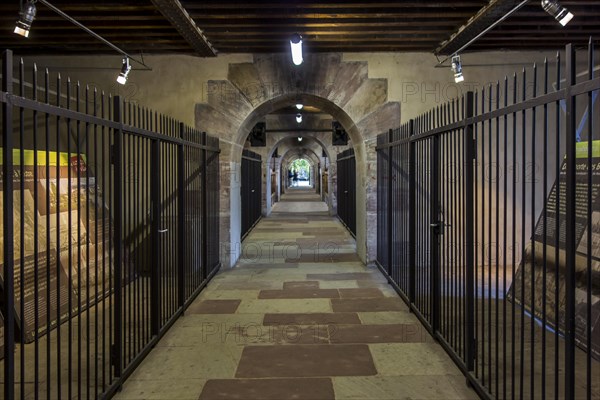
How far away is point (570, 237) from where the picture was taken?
2.09m

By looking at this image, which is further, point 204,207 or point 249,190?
point 249,190

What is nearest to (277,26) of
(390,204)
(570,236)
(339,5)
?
(339,5)

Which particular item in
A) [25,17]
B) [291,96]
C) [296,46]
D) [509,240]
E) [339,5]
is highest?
[339,5]

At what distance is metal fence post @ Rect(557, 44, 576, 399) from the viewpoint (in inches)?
80.0

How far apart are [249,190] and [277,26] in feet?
20.6

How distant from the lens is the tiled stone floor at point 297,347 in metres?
3.29

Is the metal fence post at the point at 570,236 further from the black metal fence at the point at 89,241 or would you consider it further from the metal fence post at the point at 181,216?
the metal fence post at the point at 181,216

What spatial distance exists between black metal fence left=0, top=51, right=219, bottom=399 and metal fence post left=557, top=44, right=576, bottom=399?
2275 mm

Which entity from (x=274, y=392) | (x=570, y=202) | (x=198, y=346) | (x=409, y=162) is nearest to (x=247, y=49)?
(x=409, y=162)

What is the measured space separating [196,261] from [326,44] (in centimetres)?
355

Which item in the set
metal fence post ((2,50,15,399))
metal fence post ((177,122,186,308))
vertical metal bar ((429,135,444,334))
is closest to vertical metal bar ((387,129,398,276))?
vertical metal bar ((429,135,444,334))

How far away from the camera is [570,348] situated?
2039mm

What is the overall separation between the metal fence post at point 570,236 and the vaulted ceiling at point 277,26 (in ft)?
10.9

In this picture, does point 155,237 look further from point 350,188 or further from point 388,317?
point 350,188
